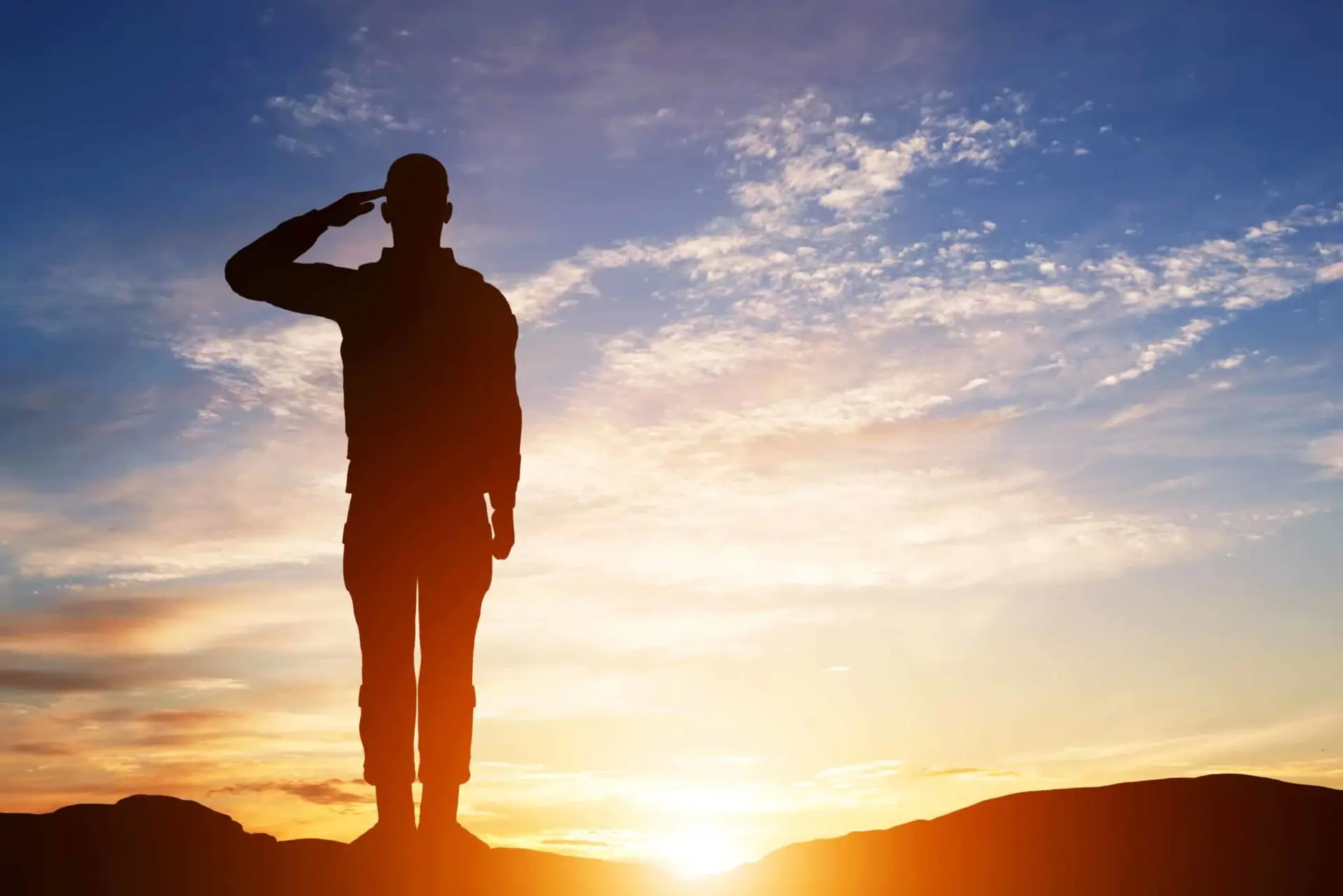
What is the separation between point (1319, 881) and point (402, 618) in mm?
9951

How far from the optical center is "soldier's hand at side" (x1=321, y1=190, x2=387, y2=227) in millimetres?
10266

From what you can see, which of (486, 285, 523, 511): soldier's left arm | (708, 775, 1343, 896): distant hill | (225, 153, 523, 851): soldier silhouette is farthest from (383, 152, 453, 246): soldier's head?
(708, 775, 1343, 896): distant hill

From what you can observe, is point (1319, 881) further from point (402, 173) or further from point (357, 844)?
point (402, 173)

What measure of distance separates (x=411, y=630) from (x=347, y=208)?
3703mm

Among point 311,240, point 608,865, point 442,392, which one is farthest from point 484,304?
point 608,865

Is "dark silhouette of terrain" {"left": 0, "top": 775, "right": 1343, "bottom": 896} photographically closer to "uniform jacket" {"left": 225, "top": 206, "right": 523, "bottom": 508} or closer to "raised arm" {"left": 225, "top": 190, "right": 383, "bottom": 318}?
"uniform jacket" {"left": 225, "top": 206, "right": 523, "bottom": 508}

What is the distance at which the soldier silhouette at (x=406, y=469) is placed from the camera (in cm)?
1004

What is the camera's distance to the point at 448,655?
10266mm

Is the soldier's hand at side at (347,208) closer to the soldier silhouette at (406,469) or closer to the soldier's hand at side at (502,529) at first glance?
the soldier silhouette at (406,469)

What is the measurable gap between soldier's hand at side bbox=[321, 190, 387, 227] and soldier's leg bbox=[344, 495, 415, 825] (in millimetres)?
2403

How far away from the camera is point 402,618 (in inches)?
399

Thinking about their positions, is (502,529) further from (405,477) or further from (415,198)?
(415,198)

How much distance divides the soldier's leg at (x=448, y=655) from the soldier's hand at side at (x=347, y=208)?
267 centimetres

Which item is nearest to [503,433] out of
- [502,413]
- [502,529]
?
[502,413]
